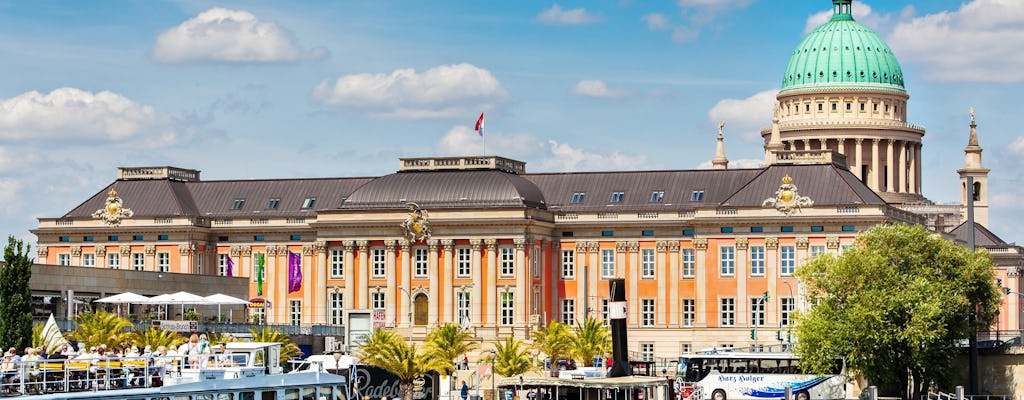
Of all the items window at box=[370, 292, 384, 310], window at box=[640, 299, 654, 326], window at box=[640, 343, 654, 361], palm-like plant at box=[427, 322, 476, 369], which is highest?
window at box=[370, 292, 384, 310]

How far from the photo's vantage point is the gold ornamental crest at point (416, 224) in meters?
152

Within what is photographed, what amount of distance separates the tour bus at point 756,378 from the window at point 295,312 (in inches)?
2131

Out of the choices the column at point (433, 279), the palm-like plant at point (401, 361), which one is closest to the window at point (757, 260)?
the column at point (433, 279)

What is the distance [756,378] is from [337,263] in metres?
55.7

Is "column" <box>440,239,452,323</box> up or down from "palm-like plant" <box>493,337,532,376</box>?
up

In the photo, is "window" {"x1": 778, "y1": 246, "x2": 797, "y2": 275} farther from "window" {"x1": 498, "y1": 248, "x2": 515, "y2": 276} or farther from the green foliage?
the green foliage

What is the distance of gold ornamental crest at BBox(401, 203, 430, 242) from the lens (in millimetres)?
152250

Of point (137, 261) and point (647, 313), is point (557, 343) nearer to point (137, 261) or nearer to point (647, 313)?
point (647, 313)

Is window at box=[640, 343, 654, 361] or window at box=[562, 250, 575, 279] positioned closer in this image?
window at box=[640, 343, 654, 361]

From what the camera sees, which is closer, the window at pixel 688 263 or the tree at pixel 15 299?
the tree at pixel 15 299

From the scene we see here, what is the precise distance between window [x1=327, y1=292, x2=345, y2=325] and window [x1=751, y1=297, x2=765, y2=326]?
3091cm

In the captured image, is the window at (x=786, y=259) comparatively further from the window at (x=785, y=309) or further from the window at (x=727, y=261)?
the window at (x=727, y=261)

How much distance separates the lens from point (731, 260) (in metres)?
150

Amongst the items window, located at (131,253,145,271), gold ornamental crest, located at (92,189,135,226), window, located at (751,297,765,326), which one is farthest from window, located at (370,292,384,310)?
window, located at (751,297,765,326)
